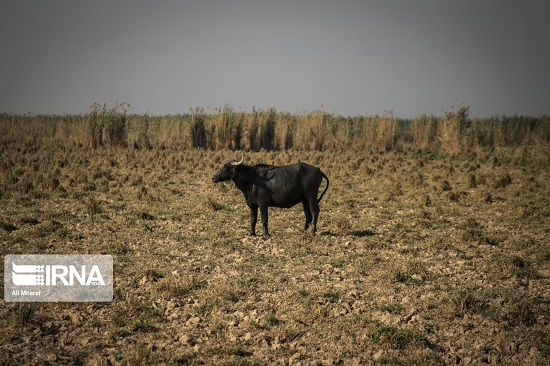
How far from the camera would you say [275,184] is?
33.2ft

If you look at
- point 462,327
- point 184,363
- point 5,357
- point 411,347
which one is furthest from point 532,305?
point 5,357

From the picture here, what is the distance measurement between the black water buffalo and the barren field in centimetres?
85

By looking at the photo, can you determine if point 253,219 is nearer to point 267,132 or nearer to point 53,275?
point 53,275

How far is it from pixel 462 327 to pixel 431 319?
1.41 feet

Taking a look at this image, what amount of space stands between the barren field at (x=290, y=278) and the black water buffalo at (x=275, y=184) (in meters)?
0.85

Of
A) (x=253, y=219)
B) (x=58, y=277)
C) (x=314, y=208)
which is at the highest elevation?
(x=314, y=208)

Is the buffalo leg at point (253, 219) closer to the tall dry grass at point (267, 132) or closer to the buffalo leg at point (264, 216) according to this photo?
the buffalo leg at point (264, 216)

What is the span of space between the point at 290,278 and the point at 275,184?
9.41ft

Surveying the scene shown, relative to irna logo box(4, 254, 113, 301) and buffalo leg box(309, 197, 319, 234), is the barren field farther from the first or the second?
buffalo leg box(309, 197, 319, 234)

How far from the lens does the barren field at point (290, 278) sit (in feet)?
17.8

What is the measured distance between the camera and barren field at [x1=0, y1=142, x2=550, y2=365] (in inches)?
214

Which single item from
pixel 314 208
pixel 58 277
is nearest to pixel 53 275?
pixel 58 277

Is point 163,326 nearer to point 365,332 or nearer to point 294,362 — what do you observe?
point 294,362

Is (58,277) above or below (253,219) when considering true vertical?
below
